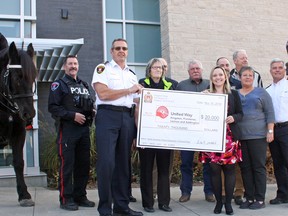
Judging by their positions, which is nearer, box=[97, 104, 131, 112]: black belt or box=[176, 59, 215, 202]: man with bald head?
box=[97, 104, 131, 112]: black belt

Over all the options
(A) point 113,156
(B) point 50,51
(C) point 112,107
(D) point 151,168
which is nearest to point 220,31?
(B) point 50,51

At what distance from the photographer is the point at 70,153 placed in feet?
16.9

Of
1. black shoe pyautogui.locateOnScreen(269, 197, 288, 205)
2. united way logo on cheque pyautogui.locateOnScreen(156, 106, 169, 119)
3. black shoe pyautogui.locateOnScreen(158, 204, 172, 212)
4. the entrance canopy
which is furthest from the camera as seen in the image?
the entrance canopy

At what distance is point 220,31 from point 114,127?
644 cm

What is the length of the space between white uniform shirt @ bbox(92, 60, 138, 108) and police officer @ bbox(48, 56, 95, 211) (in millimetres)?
700

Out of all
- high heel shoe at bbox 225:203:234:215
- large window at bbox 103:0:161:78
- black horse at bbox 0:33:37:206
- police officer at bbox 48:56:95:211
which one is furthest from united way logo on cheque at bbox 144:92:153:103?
large window at bbox 103:0:161:78

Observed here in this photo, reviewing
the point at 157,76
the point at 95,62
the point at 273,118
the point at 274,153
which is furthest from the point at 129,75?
the point at 95,62

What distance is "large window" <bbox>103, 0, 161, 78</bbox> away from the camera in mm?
9828

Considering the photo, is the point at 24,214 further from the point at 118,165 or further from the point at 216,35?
the point at 216,35

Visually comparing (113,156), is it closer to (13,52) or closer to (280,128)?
(13,52)

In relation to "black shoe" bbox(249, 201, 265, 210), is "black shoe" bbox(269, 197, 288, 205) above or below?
below

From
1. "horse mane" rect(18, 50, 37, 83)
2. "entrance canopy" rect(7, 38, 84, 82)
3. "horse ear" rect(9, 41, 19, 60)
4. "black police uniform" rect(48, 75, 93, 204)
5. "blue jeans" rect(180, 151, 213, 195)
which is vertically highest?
"entrance canopy" rect(7, 38, 84, 82)

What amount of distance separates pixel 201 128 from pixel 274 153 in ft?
4.55

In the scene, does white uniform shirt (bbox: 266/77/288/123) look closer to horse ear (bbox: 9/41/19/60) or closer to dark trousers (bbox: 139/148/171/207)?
dark trousers (bbox: 139/148/171/207)
